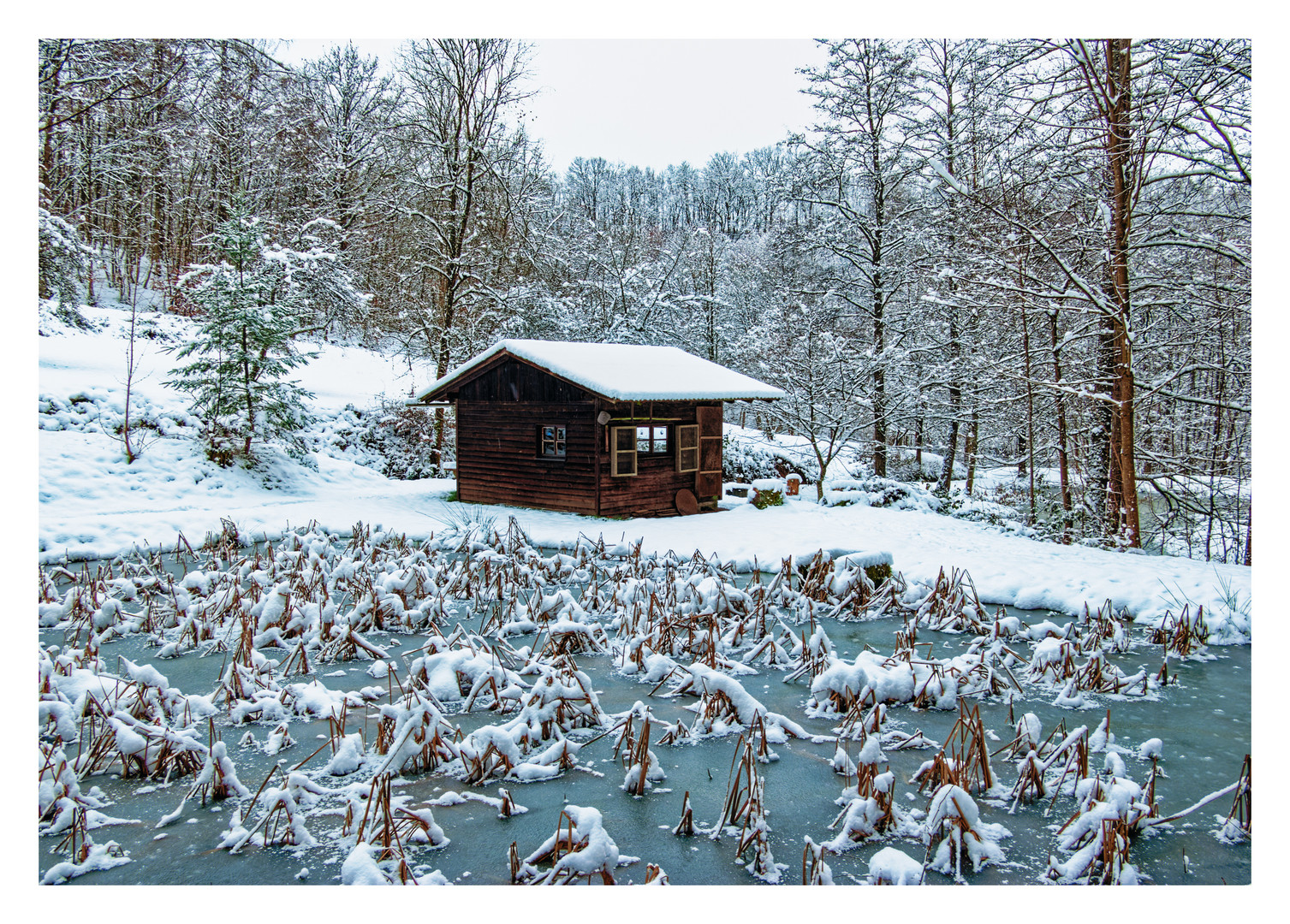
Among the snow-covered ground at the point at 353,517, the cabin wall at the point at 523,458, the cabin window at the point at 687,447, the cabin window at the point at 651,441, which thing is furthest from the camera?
the cabin window at the point at 687,447

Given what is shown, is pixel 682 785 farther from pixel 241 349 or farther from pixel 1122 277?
pixel 241 349

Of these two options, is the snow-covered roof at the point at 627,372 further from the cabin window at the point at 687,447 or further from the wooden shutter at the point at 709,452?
the cabin window at the point at 687,447

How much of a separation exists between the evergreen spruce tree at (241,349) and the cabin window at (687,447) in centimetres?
842

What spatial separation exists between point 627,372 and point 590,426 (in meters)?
1.24

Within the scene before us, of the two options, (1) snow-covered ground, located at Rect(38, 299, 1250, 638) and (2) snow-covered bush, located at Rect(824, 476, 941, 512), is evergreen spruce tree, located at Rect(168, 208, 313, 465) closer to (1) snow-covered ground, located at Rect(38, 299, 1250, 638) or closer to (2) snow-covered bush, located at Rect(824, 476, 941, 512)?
(1) snow-covered ground, located at Rect(38, 299, 1250, 638)

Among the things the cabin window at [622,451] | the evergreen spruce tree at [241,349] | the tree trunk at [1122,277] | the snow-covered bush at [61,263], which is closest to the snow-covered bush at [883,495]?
the cabin window at [622,451]

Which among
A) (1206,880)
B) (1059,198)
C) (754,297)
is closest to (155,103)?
(1059,198)

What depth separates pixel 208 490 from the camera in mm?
14484

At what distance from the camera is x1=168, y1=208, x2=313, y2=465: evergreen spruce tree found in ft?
50.2

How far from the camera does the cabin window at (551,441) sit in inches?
553

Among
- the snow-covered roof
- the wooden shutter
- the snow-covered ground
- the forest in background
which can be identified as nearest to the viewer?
the snow-covered ground

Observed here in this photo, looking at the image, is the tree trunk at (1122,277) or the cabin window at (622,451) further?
the cabin window at (622,451)

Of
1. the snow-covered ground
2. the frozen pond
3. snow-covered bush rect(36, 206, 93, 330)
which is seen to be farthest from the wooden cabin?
the frozen pond

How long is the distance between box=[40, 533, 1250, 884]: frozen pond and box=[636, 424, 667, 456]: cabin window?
8565 mm
